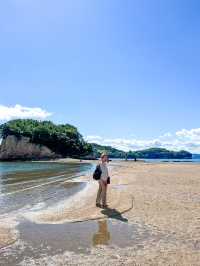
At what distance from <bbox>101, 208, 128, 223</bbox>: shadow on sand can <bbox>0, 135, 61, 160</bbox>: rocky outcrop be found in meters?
126

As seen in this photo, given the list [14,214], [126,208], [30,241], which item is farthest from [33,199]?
[30,241]

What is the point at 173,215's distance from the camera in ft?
43.5

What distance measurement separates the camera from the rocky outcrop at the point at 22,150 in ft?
461

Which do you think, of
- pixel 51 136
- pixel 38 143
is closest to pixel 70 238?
pixel 38 143

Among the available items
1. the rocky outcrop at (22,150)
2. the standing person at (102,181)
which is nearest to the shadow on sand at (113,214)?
the standing person at (102,181)

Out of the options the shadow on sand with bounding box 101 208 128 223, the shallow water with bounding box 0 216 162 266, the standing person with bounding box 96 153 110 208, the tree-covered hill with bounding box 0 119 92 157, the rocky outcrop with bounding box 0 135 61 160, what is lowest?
the shallow water with bounding box 0 216 162 266

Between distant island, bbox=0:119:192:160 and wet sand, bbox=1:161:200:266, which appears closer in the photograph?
wet sand, bbox=1:161:200:266

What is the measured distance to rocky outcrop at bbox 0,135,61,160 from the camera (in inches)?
5527

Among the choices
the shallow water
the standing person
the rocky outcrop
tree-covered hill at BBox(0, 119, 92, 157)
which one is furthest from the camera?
tree-covered hill at BBox(0, 119, 92, 157)

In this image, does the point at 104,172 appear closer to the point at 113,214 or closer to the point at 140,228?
the point at 113,214

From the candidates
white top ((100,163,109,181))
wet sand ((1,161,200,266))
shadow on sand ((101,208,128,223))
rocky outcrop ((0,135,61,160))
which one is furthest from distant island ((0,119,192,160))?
shadow on sand ((101,208,128,223))

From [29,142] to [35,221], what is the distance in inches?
5234

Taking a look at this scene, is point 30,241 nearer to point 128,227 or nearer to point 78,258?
point 78,258

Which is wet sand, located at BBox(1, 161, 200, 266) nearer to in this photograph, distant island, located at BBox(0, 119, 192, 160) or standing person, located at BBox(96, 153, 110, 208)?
standing person, located at BBox(96, 153, 110, 208)
